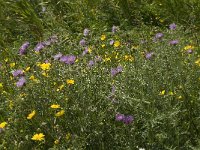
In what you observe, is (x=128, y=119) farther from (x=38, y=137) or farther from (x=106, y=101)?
(x=38, y=137)

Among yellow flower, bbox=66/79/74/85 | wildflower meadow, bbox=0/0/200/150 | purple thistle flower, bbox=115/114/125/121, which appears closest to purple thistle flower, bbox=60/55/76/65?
wildflower meadow, bbox=0/0/200/150

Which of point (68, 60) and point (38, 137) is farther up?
point (68, 60)

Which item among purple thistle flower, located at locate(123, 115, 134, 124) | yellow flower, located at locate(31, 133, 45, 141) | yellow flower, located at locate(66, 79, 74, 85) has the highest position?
yellow flower, located at locate(66, 79, 74, 85)

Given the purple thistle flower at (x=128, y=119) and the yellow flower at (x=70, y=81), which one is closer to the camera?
the purple thistle flower at (x=128, y=119)

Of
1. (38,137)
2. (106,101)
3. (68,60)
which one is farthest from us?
(68,60)

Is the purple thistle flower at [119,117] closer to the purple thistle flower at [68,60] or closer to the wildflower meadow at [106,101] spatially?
the wildflower meadow at [106,101]

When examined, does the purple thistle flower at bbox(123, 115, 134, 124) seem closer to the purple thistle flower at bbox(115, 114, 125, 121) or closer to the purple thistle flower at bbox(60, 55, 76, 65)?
the purple thistle flower at bbox(115, 114, 125, 121)

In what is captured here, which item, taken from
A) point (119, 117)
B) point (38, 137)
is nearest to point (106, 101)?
point (119, 117)

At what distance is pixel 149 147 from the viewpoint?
94.0 inches

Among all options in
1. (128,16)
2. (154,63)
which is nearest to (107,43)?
(128,16)

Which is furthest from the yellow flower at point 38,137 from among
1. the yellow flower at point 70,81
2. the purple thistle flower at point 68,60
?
the purple thistle flower at point 68,60

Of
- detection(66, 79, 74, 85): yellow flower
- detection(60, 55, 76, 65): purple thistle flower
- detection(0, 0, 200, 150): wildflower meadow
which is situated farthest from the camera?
detection(60, 55, 76, 65): purple thistle flower

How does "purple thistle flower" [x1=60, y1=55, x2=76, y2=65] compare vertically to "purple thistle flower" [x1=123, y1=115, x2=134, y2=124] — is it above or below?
Answer: above

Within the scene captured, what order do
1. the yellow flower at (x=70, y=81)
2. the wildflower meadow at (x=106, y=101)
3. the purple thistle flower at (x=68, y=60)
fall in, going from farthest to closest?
the purple thistle flower at (x=68, y=60), the yellow flower at (x=70, y=81), the wildflower meadow at (x=106, y=101)
